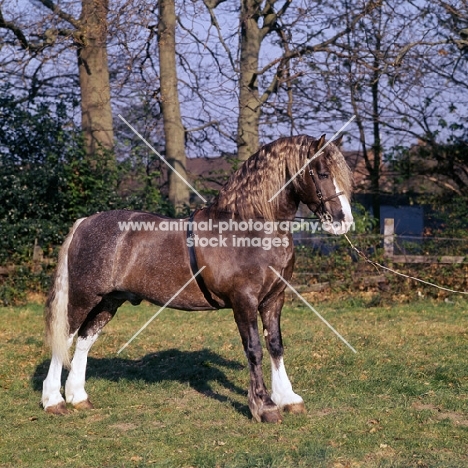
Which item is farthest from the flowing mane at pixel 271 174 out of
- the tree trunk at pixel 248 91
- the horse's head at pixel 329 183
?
the tree trunk at pixel 248 91

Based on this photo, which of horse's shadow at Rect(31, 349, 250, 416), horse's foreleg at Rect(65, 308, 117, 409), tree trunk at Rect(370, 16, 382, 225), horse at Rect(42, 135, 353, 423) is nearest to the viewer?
horse at Rect(42, 135, 353, 423)

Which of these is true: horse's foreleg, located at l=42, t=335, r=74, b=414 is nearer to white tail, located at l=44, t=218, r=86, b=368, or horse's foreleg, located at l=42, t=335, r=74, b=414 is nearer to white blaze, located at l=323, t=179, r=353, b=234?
white tail, located at l=44, t=218, r=86, b=368

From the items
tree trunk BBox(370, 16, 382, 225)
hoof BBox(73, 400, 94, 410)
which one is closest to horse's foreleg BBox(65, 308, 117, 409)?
hoof BBox(73, 400, 94, 410)

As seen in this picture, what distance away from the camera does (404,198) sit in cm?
1934

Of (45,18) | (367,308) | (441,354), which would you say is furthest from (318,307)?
(45,18)

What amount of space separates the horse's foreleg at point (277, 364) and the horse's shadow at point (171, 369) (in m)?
0.77

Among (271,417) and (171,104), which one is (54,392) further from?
(171,104)

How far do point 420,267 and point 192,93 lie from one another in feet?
21.6

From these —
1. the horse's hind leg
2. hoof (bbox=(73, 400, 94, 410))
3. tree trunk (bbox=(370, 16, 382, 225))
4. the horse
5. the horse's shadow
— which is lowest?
hoof (bbox=(73, 400, 94, 410))

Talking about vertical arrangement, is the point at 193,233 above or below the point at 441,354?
above

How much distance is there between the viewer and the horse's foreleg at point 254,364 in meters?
5.30

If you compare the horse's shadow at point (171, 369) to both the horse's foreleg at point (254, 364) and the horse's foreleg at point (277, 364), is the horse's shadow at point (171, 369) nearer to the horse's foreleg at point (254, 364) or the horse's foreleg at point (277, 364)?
the horse's foreleg at point (277, 364)

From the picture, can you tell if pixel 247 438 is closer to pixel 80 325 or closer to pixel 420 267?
pixel 80 325

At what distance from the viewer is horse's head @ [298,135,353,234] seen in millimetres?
5121
